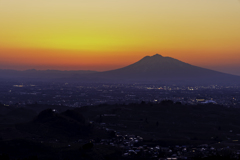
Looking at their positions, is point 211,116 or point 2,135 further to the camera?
point 211,116

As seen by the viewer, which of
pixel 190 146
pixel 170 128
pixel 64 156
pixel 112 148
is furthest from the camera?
pixel 170 128

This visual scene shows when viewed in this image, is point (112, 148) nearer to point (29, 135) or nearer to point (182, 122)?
point (29, 135)

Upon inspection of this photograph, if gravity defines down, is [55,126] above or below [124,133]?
above

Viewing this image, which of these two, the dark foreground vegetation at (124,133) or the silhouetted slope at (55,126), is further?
the silhouetted slope at (55,126)

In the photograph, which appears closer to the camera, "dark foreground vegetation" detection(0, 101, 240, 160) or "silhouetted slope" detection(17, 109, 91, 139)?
"dark foreground vegetation" detection(0, 101, 240, 160)

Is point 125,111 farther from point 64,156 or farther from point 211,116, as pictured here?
point 64,156

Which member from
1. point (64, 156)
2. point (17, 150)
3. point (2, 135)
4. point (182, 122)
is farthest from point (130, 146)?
point (182, 122)

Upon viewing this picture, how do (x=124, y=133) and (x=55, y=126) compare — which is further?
(x=124, y=133)

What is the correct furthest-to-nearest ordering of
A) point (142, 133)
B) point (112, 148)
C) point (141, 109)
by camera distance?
point (141, 109)
point (142, 133)
point (112, 148)
